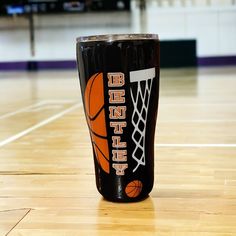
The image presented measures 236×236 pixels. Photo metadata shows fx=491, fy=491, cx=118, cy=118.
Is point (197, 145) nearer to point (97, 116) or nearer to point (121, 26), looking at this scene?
point (97, 116)

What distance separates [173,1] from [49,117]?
531 cm

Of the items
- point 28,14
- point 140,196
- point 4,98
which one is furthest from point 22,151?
point 28,14

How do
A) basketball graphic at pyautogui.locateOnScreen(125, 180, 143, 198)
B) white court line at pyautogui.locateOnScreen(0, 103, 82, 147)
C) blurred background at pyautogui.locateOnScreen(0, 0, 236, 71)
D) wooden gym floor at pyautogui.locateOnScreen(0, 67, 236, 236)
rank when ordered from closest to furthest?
1. wooden gym floor at pyautogui.locateOnScreen(0, 67, 236, 236)
2. basketball graphic at pyautogui.locateOnScreen(125, 180, 143, 198)
3. white court line at pyautogui.locateOnScreen(0, 103, 82, 147)
4. blurred background at pyautogui.locateOnScreen(0, 0, 236, 71)

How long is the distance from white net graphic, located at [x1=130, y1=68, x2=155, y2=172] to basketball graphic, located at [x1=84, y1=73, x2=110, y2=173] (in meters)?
0.06

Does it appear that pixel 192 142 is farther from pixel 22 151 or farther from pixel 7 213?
pixel 7 213

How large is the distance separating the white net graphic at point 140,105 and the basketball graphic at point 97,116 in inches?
2.4

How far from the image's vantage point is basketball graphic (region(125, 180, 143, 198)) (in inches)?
40.4

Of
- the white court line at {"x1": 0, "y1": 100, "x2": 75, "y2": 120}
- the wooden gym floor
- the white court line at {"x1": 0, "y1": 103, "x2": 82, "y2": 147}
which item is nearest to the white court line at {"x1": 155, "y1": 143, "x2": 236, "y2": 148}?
the wooden gym floor

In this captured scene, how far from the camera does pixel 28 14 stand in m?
7.27

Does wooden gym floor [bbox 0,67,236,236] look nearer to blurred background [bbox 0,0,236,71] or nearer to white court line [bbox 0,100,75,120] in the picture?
white court line [bbox 0,100,75,120]

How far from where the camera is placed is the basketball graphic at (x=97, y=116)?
986mm

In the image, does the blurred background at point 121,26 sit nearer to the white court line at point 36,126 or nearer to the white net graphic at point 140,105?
the white court line at point 36,126

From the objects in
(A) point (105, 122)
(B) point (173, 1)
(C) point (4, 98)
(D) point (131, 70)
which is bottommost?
(C) point (4, 98)

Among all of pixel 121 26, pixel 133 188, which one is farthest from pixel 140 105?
pixel 121 26
